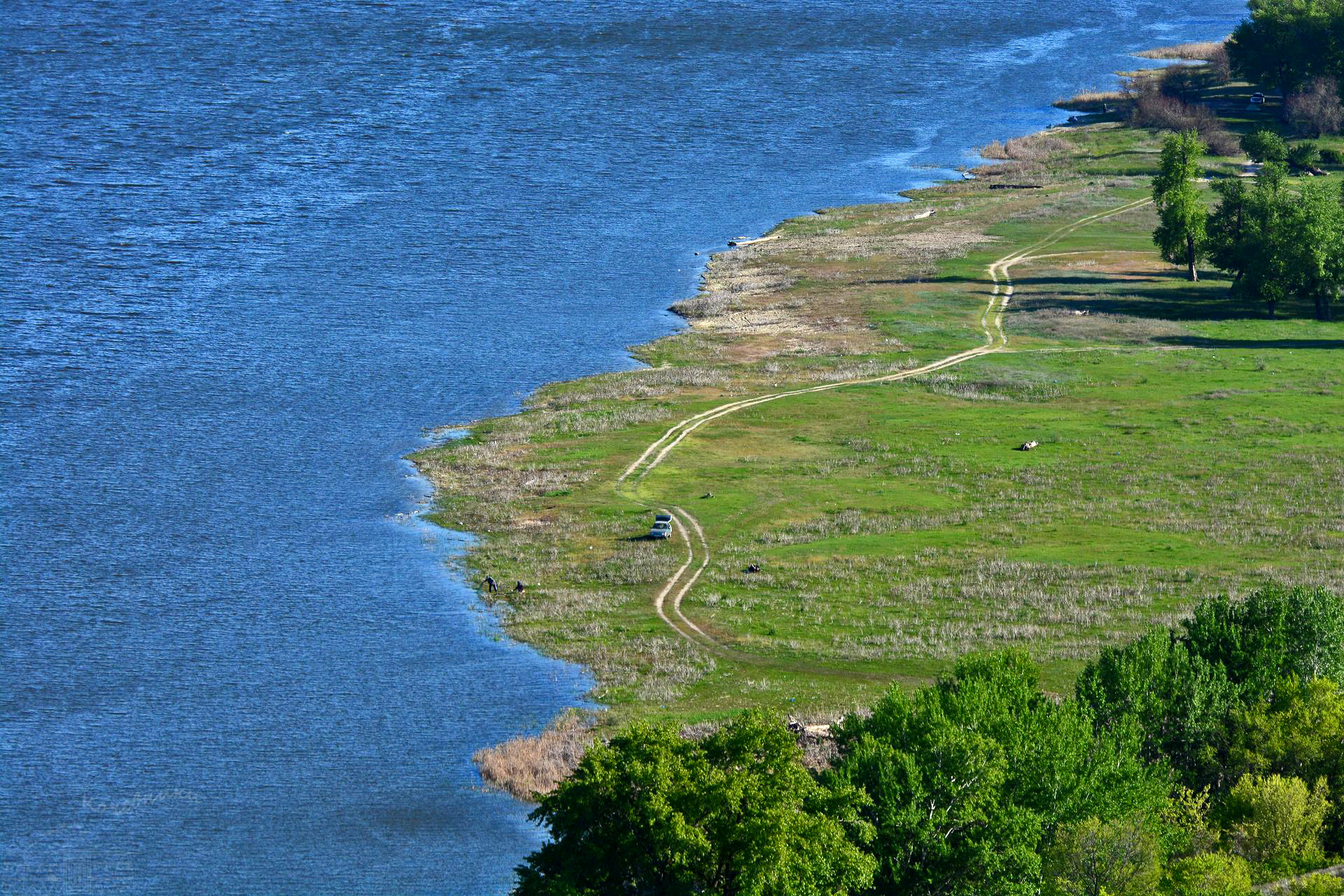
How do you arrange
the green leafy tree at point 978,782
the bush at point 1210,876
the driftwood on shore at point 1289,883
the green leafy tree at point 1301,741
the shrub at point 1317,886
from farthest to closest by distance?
1. the green leafy tree at point 1301,741
2. the green leafy tree at point 978,782
3. the driftwood on shore at point 1289,883
4. the bush at point 1210,876
5. the shrub at point 1317,886

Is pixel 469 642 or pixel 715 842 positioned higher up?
pixel 715 842

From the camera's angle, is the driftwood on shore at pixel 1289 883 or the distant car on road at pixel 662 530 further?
the distant car on road at pixel 662 530

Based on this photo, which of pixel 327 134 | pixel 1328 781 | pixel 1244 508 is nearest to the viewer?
pixel 1328 781

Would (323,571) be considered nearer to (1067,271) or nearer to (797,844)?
(797,844)

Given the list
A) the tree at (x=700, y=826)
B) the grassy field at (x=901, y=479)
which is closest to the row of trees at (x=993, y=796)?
the tree at (x=700, y=826)

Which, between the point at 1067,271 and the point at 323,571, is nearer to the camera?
the point at 323,571

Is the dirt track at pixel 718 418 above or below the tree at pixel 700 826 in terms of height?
below

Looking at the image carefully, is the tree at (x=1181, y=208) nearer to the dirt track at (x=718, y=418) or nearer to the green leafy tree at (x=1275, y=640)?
the dirt track at (x=718, y=418)

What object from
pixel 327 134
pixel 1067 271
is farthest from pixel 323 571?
pixel 327 134
